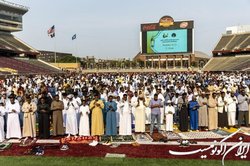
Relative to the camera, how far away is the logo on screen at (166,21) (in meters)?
67.6

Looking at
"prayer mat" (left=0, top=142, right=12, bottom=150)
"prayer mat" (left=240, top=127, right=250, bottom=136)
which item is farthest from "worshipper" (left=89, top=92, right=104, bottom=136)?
"prayer mat" (left=240, top=127, right=250, bottom=136)

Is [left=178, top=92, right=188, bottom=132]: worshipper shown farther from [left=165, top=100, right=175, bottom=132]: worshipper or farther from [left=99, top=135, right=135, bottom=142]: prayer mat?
[left=99, top=135, right=135, bottom=142]: prayer mat

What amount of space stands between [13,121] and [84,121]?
2380mm

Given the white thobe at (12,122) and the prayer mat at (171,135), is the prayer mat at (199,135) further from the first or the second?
the white thobe at (12,122)

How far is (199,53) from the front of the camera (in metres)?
136

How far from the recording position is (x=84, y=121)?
12.9 metres

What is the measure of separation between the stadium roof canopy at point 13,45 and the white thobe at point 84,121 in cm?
5300

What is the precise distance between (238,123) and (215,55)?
224ft

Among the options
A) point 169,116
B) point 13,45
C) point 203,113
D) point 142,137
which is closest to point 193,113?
point 203,113

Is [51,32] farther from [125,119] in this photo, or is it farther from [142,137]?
[142,137]

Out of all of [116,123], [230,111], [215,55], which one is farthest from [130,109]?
[215,55]

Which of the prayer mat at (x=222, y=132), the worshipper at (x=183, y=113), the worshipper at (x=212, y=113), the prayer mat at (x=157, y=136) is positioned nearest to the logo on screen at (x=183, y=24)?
the worshipper at (x=183, y=113)

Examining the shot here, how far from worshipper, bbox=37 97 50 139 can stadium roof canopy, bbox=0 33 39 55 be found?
5249 cm

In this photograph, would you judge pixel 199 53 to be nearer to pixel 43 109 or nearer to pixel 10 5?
pixel 10 5
